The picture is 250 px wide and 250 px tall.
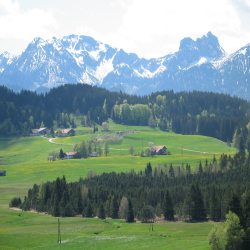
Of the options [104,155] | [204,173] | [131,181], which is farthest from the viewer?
[104,155]

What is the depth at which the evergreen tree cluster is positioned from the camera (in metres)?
97.0

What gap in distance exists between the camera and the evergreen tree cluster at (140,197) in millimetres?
97000

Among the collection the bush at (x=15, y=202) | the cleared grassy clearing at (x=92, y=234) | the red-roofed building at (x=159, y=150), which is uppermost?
the red-roofed building at (x=159, y=150)

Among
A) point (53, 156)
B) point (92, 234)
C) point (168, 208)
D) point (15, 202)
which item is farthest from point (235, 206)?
point (53, 156)

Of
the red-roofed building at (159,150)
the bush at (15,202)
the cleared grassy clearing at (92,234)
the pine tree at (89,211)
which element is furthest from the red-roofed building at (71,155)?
the pine tree at (89,211)

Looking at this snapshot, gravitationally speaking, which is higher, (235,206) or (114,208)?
(235,206)

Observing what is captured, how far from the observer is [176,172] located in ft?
464

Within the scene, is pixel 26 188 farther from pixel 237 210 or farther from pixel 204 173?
pixel 237 210

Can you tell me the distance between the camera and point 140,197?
107 metres

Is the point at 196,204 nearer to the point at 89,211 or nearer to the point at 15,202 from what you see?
the point at 89,211

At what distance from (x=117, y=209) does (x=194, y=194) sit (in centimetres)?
2147

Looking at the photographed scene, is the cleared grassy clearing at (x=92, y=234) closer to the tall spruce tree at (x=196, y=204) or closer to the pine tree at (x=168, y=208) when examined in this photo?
the tall spruce tree at (x=196, y=204)

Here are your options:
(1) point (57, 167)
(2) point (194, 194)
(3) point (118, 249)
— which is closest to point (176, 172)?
(2) point (194, 194)

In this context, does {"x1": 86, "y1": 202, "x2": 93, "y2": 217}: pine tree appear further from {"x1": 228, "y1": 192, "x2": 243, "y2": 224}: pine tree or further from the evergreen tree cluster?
{"x1": 228, "y1": 192, "x2": 243, "y2": 224}: pine tree
